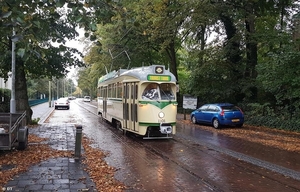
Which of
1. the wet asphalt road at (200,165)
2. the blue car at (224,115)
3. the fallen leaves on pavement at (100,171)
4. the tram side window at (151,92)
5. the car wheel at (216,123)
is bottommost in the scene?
the wet asphalt road at (200,165)

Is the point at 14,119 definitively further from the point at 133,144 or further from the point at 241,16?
the point at 241,16

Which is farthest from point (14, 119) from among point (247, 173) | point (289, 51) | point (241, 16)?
point (241, 16)

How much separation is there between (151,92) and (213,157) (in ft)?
14.9

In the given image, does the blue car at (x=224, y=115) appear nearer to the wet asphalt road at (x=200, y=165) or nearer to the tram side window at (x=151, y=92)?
the wet asphalt road at (x=200, y=165)

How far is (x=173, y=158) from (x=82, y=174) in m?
3.40

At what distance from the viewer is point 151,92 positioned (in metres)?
13.9

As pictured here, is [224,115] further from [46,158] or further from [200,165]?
[46,158]

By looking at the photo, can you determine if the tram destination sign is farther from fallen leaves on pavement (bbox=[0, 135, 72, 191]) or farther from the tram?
fallen leaves on pavement (bbox=[0, 135, 72, 191])

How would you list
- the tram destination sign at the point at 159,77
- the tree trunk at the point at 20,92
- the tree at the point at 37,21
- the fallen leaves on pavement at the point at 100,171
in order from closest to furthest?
the tree at the point at 37,21
the fallen leaves on pavement at the point at 100,171
the tram destination sign at the point at 159,77
the tree trunk at the point at 20,92

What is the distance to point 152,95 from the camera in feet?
45.3

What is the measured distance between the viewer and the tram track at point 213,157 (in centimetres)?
781

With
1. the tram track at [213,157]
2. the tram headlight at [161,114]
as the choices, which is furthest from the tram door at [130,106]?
the tram headlight at [161,114]

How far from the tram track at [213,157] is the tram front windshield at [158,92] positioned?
193 cm

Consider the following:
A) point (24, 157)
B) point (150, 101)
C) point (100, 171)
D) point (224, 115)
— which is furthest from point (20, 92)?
→ point (100, 171)
